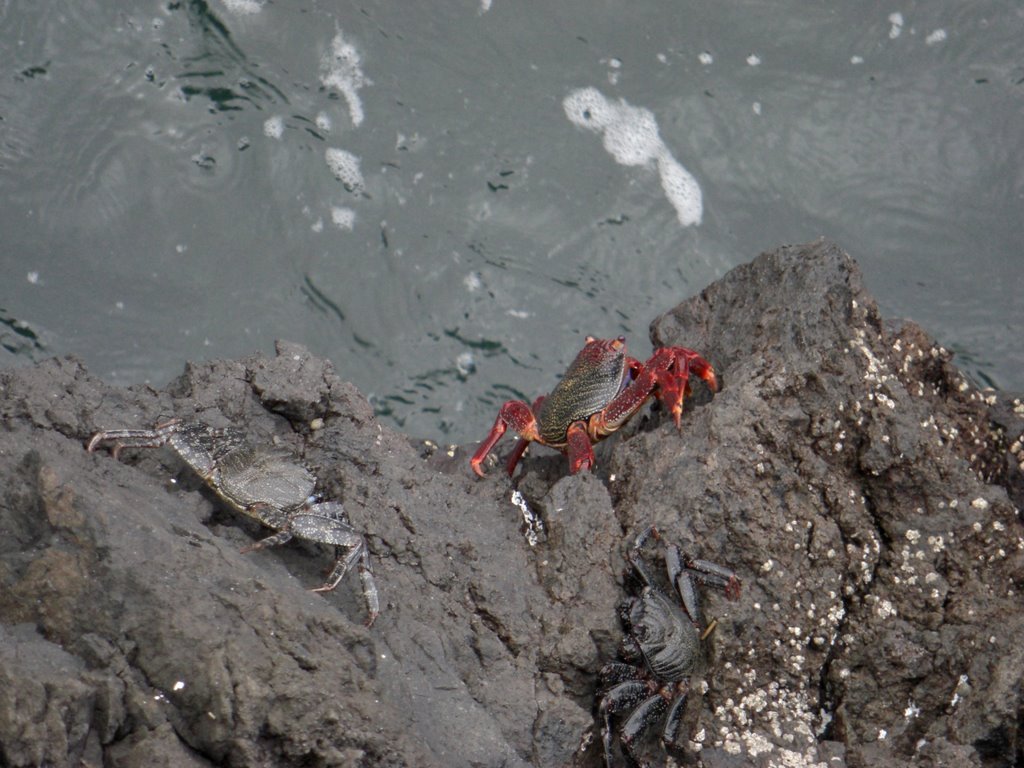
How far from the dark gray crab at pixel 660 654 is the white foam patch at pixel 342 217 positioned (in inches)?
181

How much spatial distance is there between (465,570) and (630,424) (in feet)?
5.46

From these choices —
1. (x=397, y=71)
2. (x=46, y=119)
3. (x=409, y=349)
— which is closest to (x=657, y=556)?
(x=409, y=349)

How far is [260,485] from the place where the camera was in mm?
4414

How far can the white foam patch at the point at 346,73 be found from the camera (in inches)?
335

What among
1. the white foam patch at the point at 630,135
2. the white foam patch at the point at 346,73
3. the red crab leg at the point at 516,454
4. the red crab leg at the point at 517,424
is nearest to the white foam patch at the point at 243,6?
the white foam patch at the point at 346,73

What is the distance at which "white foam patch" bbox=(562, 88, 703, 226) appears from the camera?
28.7 feet

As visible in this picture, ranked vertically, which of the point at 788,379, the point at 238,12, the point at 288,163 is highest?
the point at 788,379

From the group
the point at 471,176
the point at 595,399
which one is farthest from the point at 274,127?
the point at 595,399

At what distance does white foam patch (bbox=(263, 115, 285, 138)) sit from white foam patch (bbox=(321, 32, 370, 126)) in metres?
0.52

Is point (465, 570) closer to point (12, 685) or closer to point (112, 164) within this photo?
point (12, 685)

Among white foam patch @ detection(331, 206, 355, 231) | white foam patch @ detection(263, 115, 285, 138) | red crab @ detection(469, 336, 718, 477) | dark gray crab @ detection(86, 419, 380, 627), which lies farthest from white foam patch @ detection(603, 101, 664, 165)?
dark gray crab @ detection(86, 419, 380, 627)

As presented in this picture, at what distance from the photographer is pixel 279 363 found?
16.7 feet

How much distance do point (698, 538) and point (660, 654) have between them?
55 centimetres

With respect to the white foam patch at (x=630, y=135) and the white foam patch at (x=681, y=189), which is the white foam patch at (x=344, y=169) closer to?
the white foam patch at (x=630, y=135)
